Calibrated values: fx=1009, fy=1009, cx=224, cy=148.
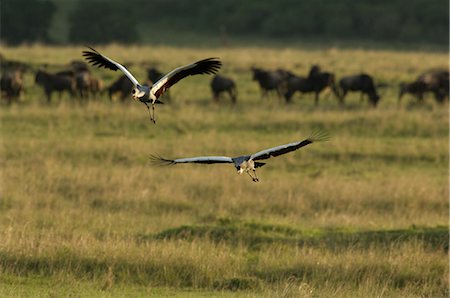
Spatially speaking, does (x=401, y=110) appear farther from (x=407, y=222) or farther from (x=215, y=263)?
(x=215, y=263)

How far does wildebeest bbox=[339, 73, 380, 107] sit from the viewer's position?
2917 centimetres

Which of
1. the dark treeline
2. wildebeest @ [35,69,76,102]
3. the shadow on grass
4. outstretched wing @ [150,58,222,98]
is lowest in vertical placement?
the shadow on grass

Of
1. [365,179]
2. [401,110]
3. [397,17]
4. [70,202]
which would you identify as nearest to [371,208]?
[365,179]

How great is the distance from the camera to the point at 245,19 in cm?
6694

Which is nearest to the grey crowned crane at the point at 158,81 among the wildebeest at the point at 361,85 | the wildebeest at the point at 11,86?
the wildebeest at the point at 11,86

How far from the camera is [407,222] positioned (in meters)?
15.0

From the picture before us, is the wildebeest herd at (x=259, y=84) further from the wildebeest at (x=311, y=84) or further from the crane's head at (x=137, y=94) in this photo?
the crane's head at (x=137, y=94)

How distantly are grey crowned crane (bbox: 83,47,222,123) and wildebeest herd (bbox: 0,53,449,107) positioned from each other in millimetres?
19724

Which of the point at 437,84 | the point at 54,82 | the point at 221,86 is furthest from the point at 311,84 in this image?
the point at 54,82

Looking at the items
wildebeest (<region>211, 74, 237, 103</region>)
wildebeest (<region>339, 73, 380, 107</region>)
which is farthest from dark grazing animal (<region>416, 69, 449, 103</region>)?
wildebeest (<region>211, 74, 237, 103</region>)

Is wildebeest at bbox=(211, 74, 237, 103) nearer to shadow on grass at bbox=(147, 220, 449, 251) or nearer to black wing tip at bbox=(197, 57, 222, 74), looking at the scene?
shadow on grass at bbox=(147, 220, 449, 251)

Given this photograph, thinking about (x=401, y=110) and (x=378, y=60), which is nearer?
(x=401, y=110)

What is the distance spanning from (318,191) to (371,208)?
37.6 inches

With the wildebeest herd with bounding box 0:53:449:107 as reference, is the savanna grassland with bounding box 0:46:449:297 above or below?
below
